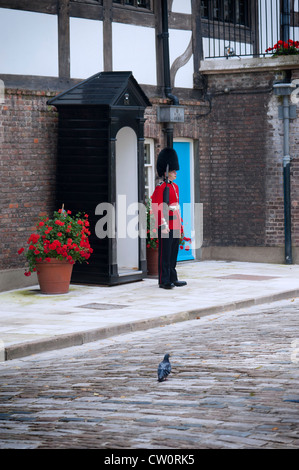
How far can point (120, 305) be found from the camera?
40.9 ft

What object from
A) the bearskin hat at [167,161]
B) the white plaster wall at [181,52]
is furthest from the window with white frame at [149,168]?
the bearskin hat at [167,161]

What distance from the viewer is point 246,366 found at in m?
8.16

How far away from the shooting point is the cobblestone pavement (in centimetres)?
582

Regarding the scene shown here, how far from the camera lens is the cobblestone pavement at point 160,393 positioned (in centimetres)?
582

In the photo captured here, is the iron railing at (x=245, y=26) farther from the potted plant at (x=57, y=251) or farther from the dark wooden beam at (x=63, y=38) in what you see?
the potted plant at (x=57, y=251)

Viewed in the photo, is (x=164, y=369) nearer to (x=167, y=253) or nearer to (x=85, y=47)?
(x=167, y=253)

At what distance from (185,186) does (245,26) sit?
3.87 meters

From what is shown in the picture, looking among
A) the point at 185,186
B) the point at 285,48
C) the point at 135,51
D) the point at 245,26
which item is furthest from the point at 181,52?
the point at 185,186

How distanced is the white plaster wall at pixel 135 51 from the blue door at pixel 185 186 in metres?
1.69

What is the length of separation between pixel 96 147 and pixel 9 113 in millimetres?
1463

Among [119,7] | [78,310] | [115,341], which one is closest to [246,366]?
[115,341]

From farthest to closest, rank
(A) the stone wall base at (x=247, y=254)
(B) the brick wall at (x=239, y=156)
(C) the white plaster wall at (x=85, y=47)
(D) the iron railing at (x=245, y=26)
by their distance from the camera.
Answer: (D) the iron railing at (x=245, y=26) < (A) the stone wall base at (x=247, y=254) < (B) the brick wall at (x=239, y=156) < (C) the white plaster wall at (x=85, y=47)

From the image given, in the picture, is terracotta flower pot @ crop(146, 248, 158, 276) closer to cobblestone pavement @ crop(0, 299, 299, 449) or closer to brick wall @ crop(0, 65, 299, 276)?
brick wall @ crop(0, 65, 299, 276)

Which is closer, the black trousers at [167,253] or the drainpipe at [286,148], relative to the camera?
the black trousers at [167,253]
